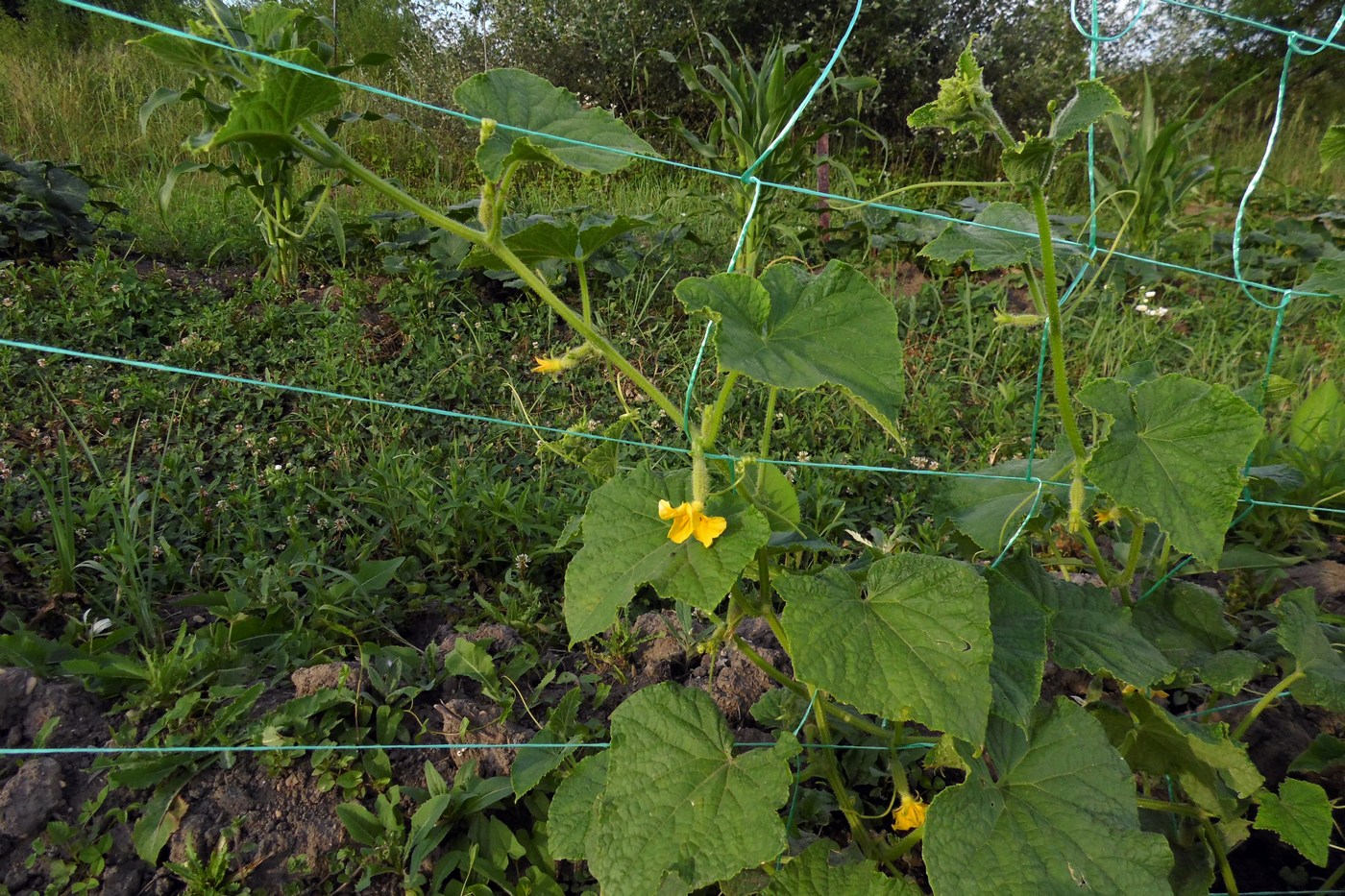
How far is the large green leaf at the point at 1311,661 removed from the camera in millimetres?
1221

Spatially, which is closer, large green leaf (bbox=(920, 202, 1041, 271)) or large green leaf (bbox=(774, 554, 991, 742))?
large green leaf (bbox=(774, 554, 991, 742))

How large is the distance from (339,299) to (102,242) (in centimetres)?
97

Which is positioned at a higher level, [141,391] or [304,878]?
[141,391]

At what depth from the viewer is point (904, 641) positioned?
3.22 ft

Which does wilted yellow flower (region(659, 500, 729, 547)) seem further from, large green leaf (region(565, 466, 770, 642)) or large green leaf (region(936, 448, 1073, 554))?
large green leaf (region(936, 448, 1073, 554))

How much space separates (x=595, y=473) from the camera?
126 cm

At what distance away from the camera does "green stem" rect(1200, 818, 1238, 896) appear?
1.25 m

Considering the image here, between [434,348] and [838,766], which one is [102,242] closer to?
[434,348]

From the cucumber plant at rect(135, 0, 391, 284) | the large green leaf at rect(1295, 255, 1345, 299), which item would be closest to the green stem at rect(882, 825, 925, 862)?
the large green leaf at rect(1295, 255, 1345, 299)

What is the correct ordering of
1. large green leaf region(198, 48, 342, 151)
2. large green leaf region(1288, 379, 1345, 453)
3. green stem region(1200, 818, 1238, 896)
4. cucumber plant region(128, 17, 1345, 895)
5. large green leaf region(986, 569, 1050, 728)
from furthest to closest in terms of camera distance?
large green leaf region(1288, 379, 1345, 453)
green stem region(1200, 818, 1238, 896)
large green leaf region(986, 569, 1050, 728)
cucumber plant region(128, 17, 1345, 895)
large green leaf region(198, 48, 342, 151)

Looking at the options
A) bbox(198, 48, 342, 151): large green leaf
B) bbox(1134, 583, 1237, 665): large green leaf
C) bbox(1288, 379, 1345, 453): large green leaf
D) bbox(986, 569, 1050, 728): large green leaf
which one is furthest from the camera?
bbox(1288, 379, 1345, 453): large green leaf

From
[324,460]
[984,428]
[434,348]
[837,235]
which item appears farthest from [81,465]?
[837,235]

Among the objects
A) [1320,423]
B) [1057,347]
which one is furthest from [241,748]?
[1320,423]

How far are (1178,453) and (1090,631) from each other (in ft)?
0.94
